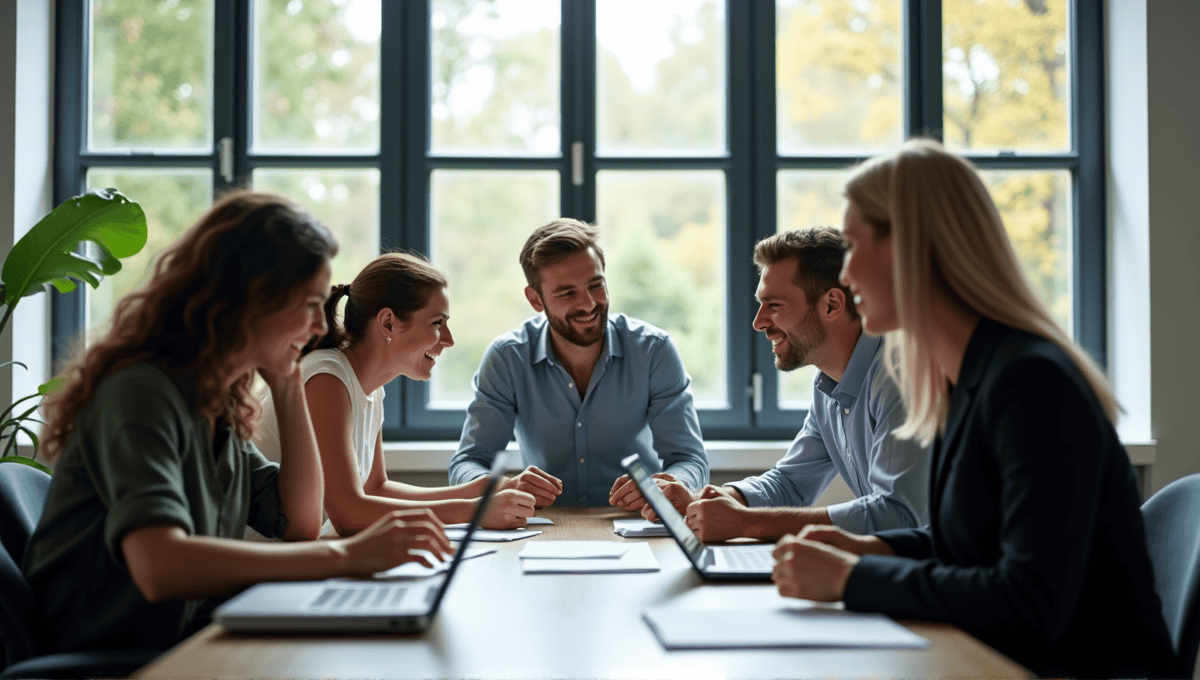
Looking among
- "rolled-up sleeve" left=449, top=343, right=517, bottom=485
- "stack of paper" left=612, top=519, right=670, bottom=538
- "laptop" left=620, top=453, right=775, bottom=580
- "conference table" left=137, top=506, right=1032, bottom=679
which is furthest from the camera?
"rolled-up sleeve" left=449, top=343, right=517, bottom=485

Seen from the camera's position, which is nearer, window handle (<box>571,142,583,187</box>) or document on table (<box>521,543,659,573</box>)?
document on table (<box>521,543,659,573</box>)

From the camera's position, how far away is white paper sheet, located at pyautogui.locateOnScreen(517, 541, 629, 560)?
5.40 feet

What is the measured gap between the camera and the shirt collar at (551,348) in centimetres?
284

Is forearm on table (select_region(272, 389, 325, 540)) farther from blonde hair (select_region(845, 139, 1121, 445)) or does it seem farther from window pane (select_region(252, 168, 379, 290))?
window pane (select_region(252, 168, 379, 290))

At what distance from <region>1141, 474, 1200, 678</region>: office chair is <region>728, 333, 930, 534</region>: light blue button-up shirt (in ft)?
1.30

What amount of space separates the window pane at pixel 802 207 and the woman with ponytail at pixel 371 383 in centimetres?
170

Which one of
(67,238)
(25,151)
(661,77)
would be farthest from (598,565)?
(25,151)

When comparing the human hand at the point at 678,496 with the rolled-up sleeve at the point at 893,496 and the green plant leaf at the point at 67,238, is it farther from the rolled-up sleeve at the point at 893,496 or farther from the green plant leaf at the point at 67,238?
the green plant leaf at the point at 67,238

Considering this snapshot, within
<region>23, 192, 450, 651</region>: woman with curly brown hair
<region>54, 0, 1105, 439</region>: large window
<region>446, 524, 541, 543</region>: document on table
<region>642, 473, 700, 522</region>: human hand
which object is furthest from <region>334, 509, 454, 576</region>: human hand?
<region>54, 0, 1105, 439</region>: large window

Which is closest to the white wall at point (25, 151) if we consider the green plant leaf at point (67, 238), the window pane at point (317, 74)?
the green plant leaf at point (67, 238)

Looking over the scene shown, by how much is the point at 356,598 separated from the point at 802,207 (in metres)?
2.86

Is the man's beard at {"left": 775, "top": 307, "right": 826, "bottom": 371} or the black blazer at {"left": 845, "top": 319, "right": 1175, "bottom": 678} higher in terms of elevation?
the man's beard at {"left": 775, "top": 307, "right": 826, "bottom": 371}

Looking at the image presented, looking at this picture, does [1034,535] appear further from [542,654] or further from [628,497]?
[628,497]

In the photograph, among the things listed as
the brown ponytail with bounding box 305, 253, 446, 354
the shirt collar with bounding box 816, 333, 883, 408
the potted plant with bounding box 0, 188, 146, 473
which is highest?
the potted plant with bounding box 0, 188, 146, 473
